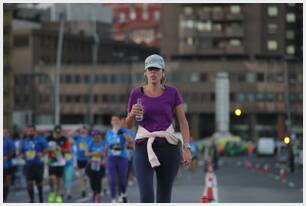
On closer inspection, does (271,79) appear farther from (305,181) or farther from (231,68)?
(305,181)

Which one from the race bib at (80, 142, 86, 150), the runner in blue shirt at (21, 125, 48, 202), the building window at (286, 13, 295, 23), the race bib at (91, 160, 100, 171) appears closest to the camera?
the runner in blue shirt at (21, 125, 48, 202)

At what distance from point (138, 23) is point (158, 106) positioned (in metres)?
153

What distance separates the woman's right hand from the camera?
681 cm

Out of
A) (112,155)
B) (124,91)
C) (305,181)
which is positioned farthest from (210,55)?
(305,181)

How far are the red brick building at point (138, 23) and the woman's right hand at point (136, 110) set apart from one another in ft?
485

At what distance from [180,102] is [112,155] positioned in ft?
29.0

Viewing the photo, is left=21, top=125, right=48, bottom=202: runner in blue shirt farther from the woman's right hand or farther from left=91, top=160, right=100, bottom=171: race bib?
the woman's right hand

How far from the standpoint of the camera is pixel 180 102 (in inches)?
276

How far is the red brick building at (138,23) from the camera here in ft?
517

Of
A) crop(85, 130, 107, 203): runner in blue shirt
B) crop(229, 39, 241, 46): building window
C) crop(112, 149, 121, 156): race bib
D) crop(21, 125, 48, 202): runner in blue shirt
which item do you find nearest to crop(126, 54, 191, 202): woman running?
crop(112, 149, 121, 156): race bib

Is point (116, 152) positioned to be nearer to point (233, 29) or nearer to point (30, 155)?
point (30, 155)

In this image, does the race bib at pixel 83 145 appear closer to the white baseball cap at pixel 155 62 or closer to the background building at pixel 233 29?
Result: the white baseball cap at pixel 155 62

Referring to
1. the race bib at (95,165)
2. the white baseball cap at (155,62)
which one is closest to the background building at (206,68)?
the race bib at (95,165)

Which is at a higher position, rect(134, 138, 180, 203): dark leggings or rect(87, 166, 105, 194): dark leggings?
rect(134, 138, 180, 203): dark leggings
